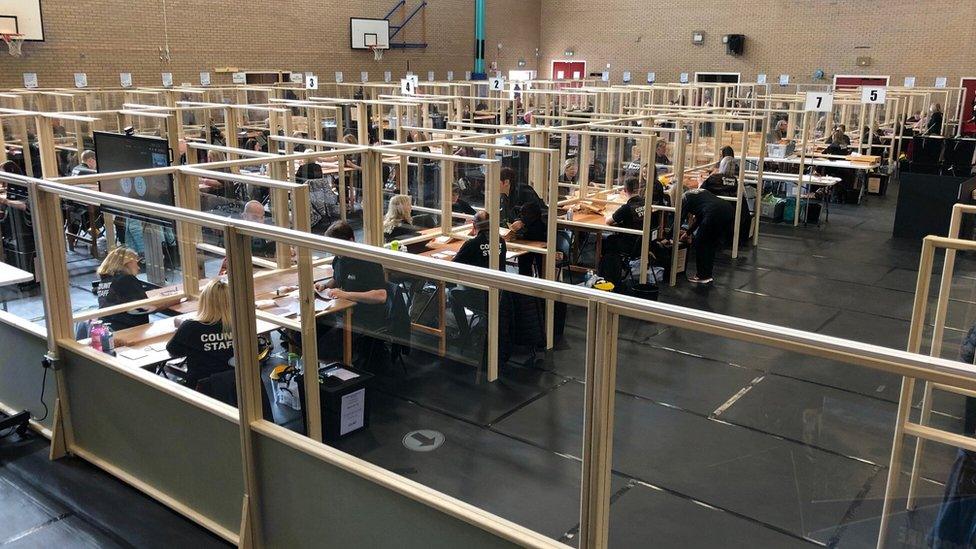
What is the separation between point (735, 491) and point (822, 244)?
33.8ft

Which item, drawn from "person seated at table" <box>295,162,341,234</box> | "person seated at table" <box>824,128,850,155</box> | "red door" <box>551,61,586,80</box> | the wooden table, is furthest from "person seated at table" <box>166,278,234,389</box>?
"red door" <box>551,61,586,80</box>

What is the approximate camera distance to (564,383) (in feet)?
13.1

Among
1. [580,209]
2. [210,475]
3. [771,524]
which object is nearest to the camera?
[771,524]

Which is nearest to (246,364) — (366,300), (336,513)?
(366,300)

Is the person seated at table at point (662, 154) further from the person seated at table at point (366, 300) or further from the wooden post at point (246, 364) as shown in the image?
the wooden post at point (246, 364)

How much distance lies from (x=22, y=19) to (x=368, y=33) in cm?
948

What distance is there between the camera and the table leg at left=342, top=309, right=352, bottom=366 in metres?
3.71

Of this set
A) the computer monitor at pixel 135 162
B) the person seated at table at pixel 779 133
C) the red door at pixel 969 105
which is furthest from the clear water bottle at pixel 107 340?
the red door at pixel 969 105

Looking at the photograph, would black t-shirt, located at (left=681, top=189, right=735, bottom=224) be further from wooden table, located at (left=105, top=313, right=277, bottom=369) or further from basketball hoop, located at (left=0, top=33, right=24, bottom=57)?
basketball hoop, located at (left=0, top=33, right=24, bottom=57)

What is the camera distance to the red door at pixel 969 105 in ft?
69.7

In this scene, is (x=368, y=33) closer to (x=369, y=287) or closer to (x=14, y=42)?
(x=14, y=42)

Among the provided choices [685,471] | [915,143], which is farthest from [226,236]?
[915,143]

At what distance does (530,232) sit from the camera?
777 centimetres

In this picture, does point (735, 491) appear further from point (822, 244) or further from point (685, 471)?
point (822, 244)
